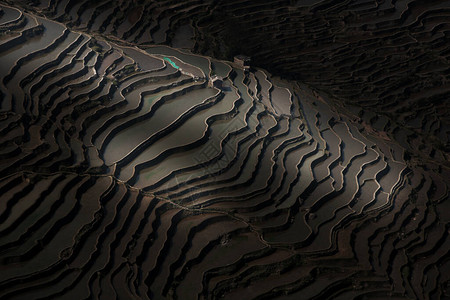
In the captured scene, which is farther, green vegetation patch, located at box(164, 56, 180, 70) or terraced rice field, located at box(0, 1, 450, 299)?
green vegetation patch, located at box(164, 56, 180, 70)

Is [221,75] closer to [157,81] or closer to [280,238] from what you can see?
[157,81]

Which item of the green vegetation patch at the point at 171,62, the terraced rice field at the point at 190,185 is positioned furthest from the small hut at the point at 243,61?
the green vegetation patch at the point at 171,62

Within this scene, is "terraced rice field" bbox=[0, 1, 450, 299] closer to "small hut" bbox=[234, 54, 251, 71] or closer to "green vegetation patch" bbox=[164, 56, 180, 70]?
"green vegetation patch" bbox=[164, 56, 180, 70]

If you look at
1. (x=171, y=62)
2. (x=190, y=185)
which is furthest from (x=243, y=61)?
(x=190, y=185)

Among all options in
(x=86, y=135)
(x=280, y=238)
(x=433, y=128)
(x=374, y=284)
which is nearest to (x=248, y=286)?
(x=280, y=238)

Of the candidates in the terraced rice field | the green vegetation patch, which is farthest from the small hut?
the green vegetation patch

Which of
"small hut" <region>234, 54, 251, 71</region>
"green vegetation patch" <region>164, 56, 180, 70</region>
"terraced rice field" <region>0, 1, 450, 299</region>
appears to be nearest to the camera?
"terraced rice field" <region>0, 1, 450, 299</region>

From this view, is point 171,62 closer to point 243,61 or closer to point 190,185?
point 243,61

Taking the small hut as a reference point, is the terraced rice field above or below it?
below
